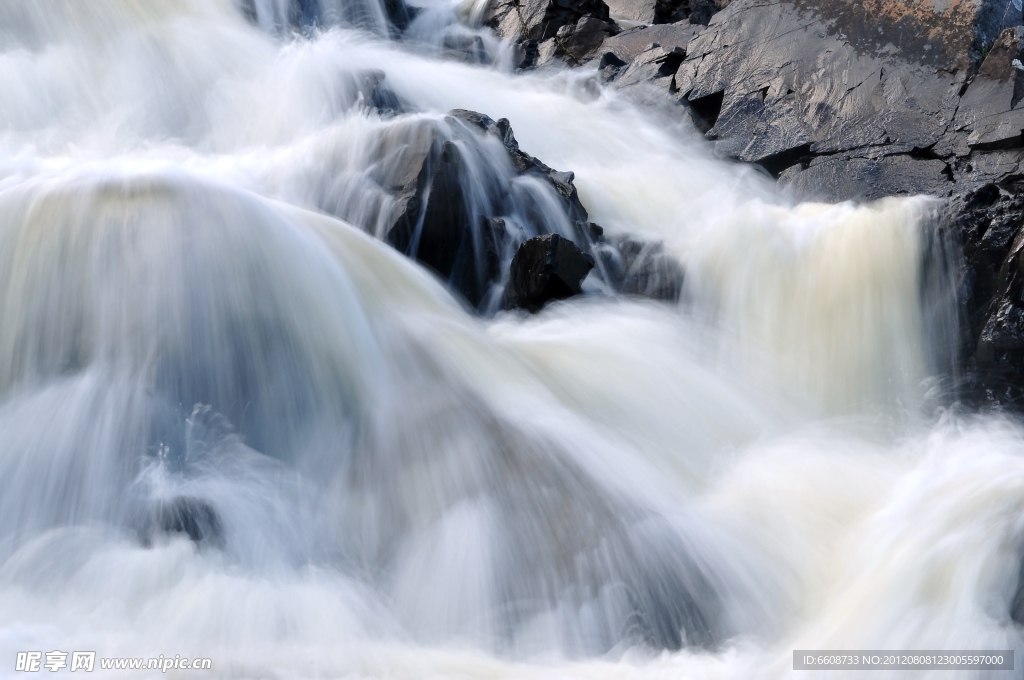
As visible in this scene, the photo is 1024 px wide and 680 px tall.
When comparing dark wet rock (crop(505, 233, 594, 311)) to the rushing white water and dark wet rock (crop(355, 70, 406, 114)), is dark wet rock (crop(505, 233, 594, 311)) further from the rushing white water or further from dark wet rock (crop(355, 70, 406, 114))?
dark wet rock (crop(355, 70, 406, 114))

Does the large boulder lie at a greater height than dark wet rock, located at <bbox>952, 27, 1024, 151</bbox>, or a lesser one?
lesser

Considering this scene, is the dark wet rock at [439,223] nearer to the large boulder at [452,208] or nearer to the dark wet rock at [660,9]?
the large boulder at [452,208]

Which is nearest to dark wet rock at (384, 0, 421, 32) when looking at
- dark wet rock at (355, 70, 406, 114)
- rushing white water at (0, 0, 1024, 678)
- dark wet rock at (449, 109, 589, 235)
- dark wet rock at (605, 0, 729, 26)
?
dark wet rock at (605, 0, 729, 26)

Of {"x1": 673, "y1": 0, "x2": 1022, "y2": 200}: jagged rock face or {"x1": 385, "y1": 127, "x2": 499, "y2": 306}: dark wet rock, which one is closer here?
{"x1": 385, "y1": 127, "x2": 499, "y2": 306}: dark wet rock

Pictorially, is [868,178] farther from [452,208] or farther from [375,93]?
[375,93]

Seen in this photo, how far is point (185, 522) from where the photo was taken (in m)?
3.64

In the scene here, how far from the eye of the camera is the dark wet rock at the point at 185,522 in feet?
11.8

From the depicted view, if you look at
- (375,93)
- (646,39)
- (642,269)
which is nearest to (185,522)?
(642,269)

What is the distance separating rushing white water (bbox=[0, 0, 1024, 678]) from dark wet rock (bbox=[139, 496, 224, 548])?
0.07 feet

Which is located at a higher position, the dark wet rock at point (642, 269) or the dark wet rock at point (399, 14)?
the dark wet rock at point (399, 14)

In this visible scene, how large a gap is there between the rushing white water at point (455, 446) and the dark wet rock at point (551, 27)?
16.1 ft

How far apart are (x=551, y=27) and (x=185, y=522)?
9480 millimetres

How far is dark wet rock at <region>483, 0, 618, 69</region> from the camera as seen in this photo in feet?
37.0

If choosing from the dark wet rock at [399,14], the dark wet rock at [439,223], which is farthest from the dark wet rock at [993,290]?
the dark wet rock at [399,14]
